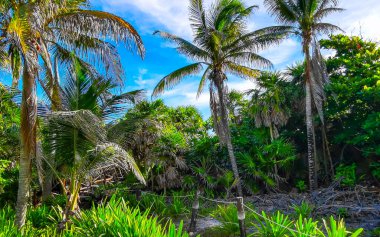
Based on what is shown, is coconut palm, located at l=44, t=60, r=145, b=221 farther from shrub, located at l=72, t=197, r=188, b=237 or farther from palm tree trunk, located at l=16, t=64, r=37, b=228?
shrub, located at l=72, t=197, r=188, b=237

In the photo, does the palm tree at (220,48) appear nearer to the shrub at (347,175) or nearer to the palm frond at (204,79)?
the palm frond at (204,79)

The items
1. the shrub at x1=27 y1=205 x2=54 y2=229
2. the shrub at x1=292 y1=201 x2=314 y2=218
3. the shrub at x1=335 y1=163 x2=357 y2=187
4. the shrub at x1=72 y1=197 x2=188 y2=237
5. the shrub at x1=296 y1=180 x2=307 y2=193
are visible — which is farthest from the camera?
the shrub at x1=296 y1=180 x2=307 y2=193

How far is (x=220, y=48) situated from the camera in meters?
15.2

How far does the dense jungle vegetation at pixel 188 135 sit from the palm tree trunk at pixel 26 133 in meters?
0.03

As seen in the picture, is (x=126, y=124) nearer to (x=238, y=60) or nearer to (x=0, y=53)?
(x=0, y=53)

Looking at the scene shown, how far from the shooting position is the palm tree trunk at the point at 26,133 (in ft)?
24.2

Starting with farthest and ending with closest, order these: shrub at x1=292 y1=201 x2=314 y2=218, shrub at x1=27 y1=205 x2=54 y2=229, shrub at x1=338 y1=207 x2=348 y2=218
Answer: shrub at x1=338 y1=207 x2=348 y2=218, shrub at x1=292 y1=201 x2=314 y2=218, shrub at x1=27 y1=205 x2=54 y2=229

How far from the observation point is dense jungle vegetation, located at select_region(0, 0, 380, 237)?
770cm

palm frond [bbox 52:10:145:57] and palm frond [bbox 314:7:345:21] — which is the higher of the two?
palm frond [bbox 314:7:345:21]

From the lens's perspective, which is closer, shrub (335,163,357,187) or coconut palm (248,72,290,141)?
shrub (335,163,357,187)

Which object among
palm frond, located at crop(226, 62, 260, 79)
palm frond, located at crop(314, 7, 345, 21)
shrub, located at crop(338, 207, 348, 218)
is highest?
palm frond, located at crop(314, 7, 345, 21)

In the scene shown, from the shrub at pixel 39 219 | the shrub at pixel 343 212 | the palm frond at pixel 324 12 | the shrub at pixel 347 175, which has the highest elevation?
the palm frond at pixel 324 12

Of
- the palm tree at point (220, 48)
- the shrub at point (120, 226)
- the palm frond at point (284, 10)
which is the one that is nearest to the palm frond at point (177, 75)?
the palm tree at point (220, 48)

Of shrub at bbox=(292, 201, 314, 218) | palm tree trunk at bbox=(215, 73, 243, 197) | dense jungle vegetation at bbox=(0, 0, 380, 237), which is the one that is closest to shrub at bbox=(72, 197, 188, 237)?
dense jungle vegetation at bbox=(0, 0, 380, 237)
